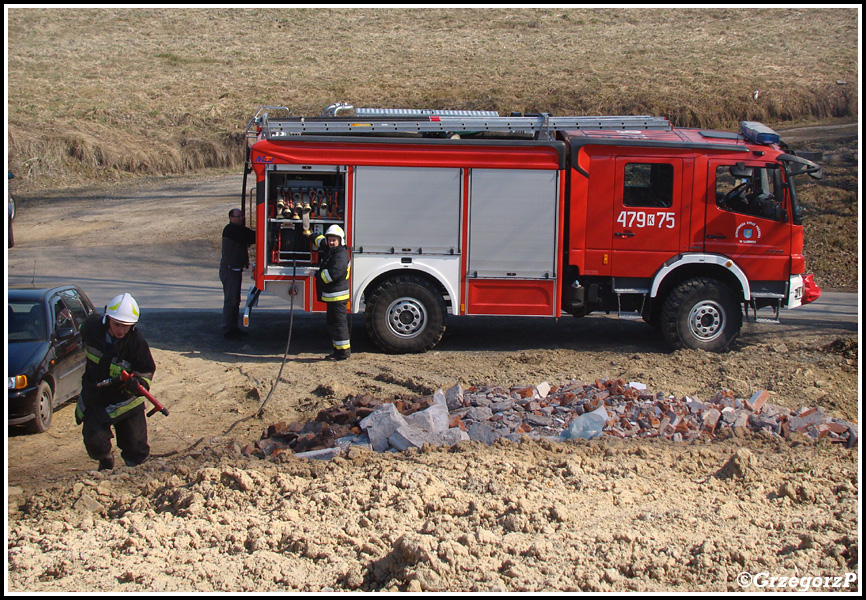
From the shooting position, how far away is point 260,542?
15.9ft

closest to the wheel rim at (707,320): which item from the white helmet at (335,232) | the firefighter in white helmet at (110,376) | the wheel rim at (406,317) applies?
the wheel rim at (406,317)

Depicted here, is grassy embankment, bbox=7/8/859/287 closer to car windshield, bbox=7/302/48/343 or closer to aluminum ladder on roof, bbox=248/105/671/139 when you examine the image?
aluminum ladder on roof, bbox=248/105/671/139

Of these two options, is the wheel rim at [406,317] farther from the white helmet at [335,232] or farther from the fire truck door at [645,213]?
the fire truck door at [645,213]

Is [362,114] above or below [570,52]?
below

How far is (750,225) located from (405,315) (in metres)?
4.59

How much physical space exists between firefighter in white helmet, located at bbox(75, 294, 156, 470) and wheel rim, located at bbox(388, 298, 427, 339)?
4.32 meters

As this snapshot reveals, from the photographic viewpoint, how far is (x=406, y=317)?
1027cm

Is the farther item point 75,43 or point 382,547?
point 75,43

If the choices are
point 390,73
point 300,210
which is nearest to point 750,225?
point 300,210

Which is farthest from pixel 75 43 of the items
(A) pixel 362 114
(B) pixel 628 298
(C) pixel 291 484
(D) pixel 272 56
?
(C) pixel 291 484

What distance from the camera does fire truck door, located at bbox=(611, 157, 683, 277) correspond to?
32.7 feet

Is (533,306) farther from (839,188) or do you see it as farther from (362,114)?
(839,188)

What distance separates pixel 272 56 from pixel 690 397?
116 ft

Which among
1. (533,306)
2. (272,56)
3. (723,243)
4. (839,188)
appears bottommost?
(533,306)
